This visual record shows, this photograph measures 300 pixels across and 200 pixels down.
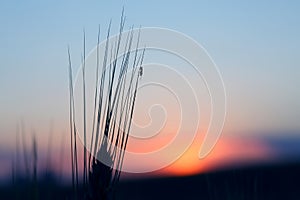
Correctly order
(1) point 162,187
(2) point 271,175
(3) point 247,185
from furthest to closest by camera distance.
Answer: (2) point 271,175 → (1) point 162,187 → (3) point 247,185

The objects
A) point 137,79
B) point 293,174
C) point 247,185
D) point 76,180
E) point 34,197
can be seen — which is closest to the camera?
point 34,197

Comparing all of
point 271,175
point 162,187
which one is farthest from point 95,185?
point 271,175

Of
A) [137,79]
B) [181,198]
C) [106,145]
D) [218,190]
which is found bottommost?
[181,198]

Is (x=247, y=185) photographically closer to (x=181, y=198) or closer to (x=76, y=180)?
(x=76, y=180)

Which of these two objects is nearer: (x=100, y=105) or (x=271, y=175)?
(x=100, y=105)

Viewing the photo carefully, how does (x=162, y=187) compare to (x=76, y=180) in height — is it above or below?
below

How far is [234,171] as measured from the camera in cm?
363

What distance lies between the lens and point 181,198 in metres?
6.68

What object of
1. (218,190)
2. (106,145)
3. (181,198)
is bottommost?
(181,198)

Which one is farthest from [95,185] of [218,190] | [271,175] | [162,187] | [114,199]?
[271,175]

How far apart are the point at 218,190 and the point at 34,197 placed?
4.15 ft

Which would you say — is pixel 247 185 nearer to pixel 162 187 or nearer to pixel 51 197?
pixel 51 197

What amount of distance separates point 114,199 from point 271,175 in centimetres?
441

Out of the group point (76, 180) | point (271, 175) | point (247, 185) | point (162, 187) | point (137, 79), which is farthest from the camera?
point (271, 175)
